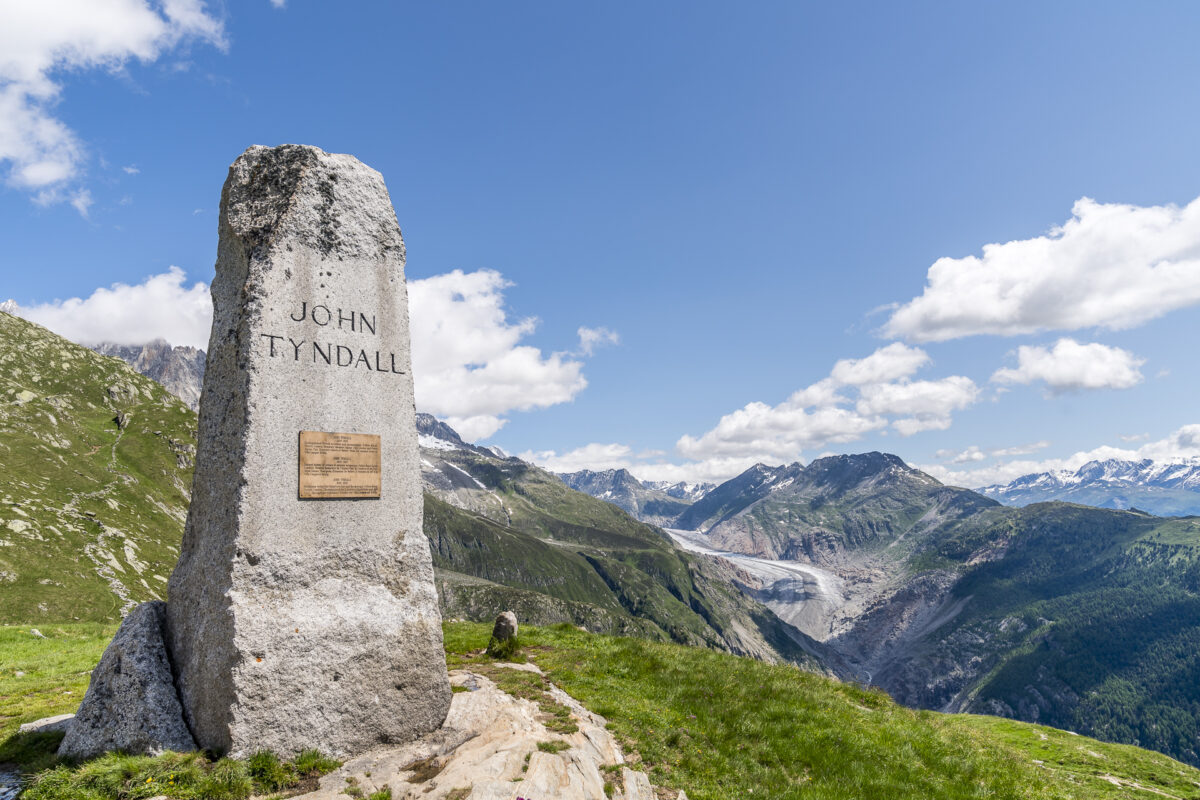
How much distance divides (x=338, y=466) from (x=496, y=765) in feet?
22.8

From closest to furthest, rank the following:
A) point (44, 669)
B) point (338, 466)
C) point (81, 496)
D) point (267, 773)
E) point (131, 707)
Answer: point (267, 773) → point (131, 707) → point (338, 466) → point (44, 669) → point (81, 496)

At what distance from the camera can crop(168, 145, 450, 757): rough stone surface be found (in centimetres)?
1099

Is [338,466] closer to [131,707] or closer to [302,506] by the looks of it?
[302,506]

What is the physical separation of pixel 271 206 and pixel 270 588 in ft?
28.0

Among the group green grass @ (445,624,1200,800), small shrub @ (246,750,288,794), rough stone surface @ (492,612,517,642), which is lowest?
green grass @ (445,624,1200,800)

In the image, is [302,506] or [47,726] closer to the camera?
[302,506]

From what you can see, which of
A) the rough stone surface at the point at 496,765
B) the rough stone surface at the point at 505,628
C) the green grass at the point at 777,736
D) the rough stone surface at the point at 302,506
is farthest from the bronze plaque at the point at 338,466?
the rough stone surface at the point at 505,628

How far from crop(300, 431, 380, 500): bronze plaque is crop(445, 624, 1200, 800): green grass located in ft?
23.3

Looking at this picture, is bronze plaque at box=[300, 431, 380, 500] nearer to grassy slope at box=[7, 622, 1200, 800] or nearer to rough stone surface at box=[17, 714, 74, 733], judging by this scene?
grassy slope at box=[7, 622, 1200, 800]

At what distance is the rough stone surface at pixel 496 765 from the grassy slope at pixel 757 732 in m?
1.10

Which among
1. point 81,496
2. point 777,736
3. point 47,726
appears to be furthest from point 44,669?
point 81,496

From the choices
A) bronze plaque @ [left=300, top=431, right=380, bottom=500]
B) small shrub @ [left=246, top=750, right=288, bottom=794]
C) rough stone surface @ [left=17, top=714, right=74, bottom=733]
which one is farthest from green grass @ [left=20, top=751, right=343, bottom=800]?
bronze plaque @ [left=300, top=431, right=380, bottom=500]

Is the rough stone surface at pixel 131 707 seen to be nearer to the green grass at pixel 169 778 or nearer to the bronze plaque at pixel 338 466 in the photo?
the green grass at pixel 169 778

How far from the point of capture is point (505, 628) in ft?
66.5
